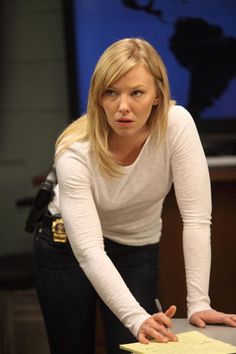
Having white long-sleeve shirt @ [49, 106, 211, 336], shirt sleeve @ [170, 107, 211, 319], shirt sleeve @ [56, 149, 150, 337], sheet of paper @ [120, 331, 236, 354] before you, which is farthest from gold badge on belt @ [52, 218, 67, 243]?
sheet of paper @ [120, 331, 236, 354]

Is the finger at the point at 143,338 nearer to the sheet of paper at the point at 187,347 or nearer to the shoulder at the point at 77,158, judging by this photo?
the sheet of paper at the point at 187,347

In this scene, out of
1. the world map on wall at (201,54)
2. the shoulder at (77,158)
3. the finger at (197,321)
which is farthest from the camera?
the world map on wall at (201,54)

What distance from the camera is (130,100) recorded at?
65.9 inches

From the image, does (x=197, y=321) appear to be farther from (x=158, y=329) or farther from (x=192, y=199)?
(x=192, y=199)

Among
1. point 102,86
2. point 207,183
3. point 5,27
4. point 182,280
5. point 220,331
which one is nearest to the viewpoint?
point 220,331

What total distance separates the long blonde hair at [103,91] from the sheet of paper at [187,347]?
49 cm

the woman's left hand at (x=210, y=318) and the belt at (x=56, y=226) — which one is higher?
the belt at (x=56, y=226)

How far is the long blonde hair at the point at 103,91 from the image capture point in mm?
1662

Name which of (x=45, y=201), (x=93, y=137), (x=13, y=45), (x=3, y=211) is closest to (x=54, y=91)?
(x=13, y=45)

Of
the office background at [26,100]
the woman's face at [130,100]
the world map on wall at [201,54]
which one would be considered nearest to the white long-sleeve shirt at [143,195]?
the woman's face at [130,100]

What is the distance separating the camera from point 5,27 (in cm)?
327

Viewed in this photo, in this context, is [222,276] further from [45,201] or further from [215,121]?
[45,201]

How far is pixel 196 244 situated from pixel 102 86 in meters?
0.44

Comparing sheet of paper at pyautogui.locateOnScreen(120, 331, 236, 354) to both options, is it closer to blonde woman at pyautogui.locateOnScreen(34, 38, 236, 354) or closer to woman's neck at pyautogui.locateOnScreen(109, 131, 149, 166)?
blonde woman at pyautogui.locateOnScreen(34, 38, 236, 354)
